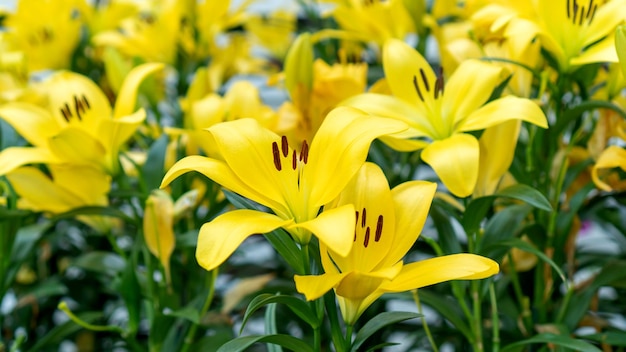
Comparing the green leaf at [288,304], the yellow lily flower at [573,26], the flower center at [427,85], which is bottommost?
the green leaf at [288,304]

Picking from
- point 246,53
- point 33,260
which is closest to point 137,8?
point 246,53

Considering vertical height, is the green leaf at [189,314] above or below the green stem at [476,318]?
below

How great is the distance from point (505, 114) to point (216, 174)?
0.70 feet

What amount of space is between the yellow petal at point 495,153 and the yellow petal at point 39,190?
38 cm

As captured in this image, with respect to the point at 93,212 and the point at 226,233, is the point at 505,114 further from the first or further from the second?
the point at 93,212

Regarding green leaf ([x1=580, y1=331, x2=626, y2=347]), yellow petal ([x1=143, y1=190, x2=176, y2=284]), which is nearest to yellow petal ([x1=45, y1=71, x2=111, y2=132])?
yellow petal ([x1=143, y1=190, x2=176, y2=284])

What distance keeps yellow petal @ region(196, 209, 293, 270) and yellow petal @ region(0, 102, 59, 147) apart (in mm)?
304

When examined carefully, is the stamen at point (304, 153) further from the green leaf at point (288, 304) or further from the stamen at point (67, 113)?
the stamen at point (67, 113)

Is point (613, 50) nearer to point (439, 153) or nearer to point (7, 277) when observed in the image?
point (439, 153)

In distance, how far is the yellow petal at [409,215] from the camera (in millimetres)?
506

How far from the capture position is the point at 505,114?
0.55 meters

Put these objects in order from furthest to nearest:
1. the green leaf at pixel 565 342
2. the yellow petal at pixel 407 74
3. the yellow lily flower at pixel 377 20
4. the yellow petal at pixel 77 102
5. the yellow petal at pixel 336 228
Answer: the yellow lily flower at pixel 377 20 → the yellow petal at pixel 77 102 → the yellow petal at pixel 407 74 → the green leaf at pixel 565 342 → the yellow petal at pixel 336 228

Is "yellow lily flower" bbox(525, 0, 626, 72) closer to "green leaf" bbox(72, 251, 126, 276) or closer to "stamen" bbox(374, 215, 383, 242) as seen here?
"stamen" bbox(374, 215, 383, 242)

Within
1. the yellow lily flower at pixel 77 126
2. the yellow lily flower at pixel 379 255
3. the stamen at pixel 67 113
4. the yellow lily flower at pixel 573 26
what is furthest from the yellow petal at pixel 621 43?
the stamen at pixel 67 113
